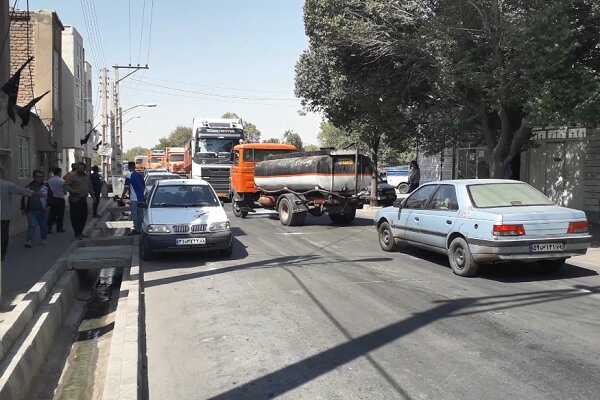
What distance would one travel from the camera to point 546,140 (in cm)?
1853

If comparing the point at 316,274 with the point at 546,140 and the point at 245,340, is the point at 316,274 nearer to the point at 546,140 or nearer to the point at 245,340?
the point at 245,340

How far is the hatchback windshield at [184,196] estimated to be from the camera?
11.0m

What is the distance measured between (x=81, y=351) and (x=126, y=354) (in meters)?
2.12

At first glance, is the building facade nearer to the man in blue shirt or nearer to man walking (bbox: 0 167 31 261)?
the man in blue shirt

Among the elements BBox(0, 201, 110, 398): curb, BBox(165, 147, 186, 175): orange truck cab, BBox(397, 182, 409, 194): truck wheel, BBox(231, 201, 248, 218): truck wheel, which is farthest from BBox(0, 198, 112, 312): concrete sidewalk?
BBox(165, 147, 186, 175): orange truck cab

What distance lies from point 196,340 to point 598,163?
15.0m

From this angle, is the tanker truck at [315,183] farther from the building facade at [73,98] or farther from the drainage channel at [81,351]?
the building facade at [73,98]

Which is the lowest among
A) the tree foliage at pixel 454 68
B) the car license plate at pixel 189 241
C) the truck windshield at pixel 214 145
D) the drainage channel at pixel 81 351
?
the drainage channel at pixel 81 351

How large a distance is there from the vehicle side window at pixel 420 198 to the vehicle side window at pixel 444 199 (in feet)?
0.67

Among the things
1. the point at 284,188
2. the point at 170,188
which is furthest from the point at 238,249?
the point at 284,188

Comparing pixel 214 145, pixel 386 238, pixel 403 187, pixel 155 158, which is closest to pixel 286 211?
pixel 386 238

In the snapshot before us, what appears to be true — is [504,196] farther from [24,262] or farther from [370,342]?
[24,262]

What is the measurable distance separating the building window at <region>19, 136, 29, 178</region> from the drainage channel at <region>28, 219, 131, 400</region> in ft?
22.4

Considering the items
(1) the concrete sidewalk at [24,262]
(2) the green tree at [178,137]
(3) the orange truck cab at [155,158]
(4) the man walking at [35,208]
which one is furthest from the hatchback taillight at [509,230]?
(2) the green tree at [178,137]
